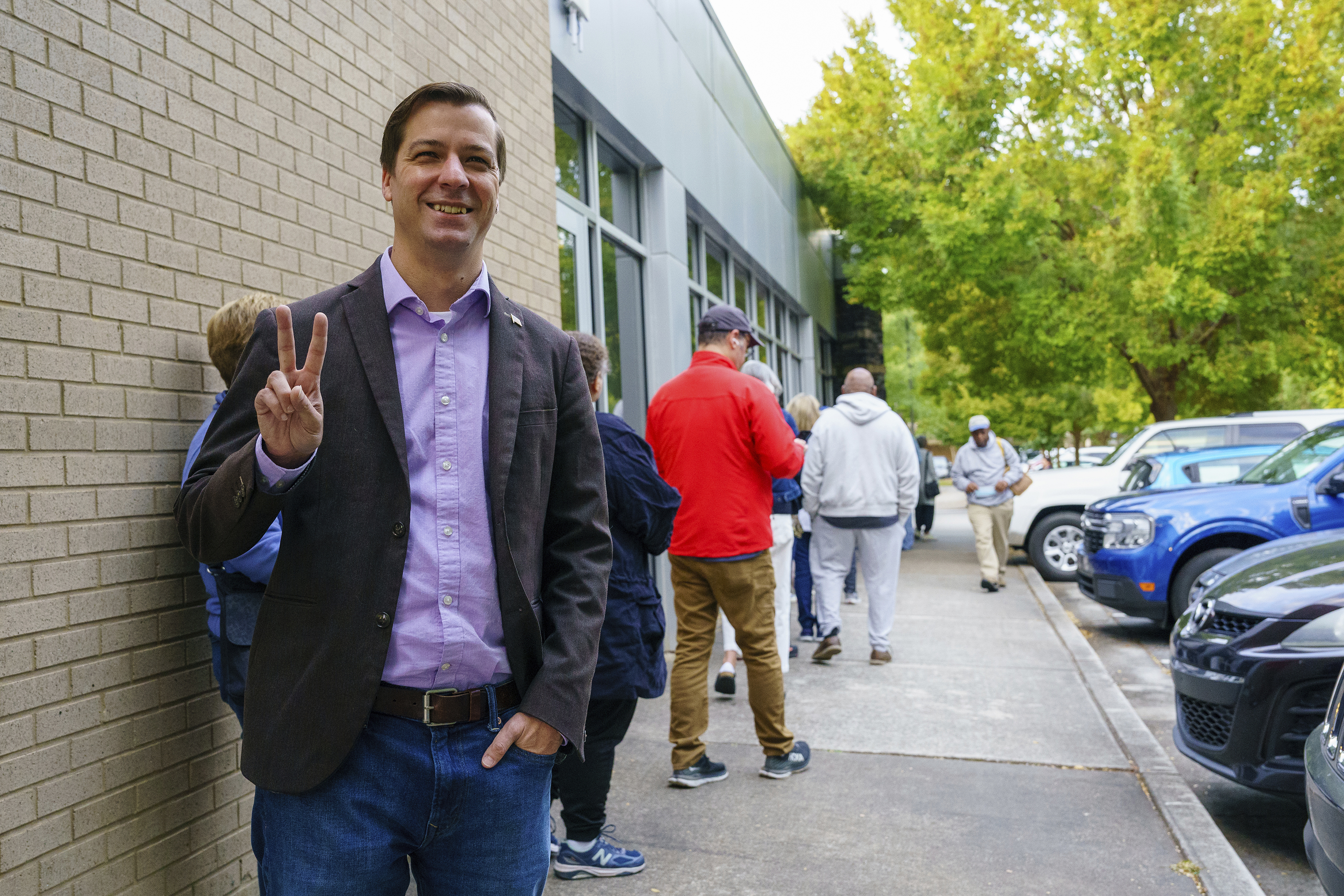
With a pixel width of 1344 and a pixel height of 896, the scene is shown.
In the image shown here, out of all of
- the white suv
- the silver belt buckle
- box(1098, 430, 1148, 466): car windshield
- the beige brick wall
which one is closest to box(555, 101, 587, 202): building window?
the beige brick wall

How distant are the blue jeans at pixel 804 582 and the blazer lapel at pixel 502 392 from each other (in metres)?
6.37

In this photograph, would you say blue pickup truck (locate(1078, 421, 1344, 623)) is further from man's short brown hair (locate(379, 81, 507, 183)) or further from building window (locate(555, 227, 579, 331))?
man's short brown hair (locate(379, 81, 507, 183))

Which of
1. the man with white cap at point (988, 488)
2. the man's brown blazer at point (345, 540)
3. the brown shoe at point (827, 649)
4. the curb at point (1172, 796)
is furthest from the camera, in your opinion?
the man with white cap at point (988, 488)

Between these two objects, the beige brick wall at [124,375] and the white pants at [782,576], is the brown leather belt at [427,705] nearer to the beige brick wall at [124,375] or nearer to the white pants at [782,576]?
the beige brick wall at [124,375]

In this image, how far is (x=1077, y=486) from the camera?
1248 centimetres

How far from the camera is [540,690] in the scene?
194cm

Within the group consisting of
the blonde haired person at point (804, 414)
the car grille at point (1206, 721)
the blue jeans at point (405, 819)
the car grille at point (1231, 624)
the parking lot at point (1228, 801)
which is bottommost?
the parking lot at point (1228, 801)

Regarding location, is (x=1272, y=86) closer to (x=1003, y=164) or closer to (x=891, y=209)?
(x=1003, y=164)

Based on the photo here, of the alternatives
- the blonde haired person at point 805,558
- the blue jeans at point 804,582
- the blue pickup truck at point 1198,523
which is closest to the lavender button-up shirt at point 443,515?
the blonde haired person at point 805,558

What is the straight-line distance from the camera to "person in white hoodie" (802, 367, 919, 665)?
7172 mm

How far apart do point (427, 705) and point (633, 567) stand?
2176 mm

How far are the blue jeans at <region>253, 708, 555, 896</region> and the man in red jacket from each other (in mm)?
2916

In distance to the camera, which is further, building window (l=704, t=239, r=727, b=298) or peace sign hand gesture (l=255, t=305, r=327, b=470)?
building window (l=704, t=239, r=727, b=298)

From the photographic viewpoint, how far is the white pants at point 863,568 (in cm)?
727
